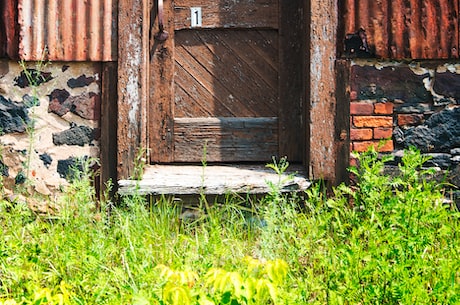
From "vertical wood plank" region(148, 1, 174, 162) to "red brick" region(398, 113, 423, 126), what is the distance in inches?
61.0

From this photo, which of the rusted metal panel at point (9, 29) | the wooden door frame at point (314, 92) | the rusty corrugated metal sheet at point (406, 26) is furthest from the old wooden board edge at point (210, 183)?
the rusted metal panel at point (9, 29)

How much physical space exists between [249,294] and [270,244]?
1377mm

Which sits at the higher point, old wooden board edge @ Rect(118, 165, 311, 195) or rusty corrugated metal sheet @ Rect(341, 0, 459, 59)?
rusty corrugated metal sheet @ Rect(341, 0, 459, 59)

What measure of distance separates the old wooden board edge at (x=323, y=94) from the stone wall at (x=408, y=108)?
15 cm

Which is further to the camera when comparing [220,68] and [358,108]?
[220,68]

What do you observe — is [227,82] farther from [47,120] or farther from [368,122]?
[47,120]

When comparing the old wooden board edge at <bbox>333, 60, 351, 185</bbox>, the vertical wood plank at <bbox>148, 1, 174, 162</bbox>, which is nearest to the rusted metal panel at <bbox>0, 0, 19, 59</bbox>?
the vertical wood plank at <bbox>148, 1, 174, 162</bbox>

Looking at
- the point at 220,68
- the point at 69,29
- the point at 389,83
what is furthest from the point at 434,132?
the point at 69,29

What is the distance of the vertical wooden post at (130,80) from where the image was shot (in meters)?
4.38

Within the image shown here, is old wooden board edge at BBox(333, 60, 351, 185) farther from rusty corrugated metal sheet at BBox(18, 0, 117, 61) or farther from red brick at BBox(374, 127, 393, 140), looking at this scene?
rusty corrugated metal sheet at BBox(18, 0, 117, 61)

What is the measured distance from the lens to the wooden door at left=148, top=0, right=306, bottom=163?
467 centimetres

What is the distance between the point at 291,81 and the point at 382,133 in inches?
28.9

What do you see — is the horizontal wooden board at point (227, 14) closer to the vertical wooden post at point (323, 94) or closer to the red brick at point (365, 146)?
the vertical wooden post at point (323, 94)

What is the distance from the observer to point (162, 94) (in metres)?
4.67
